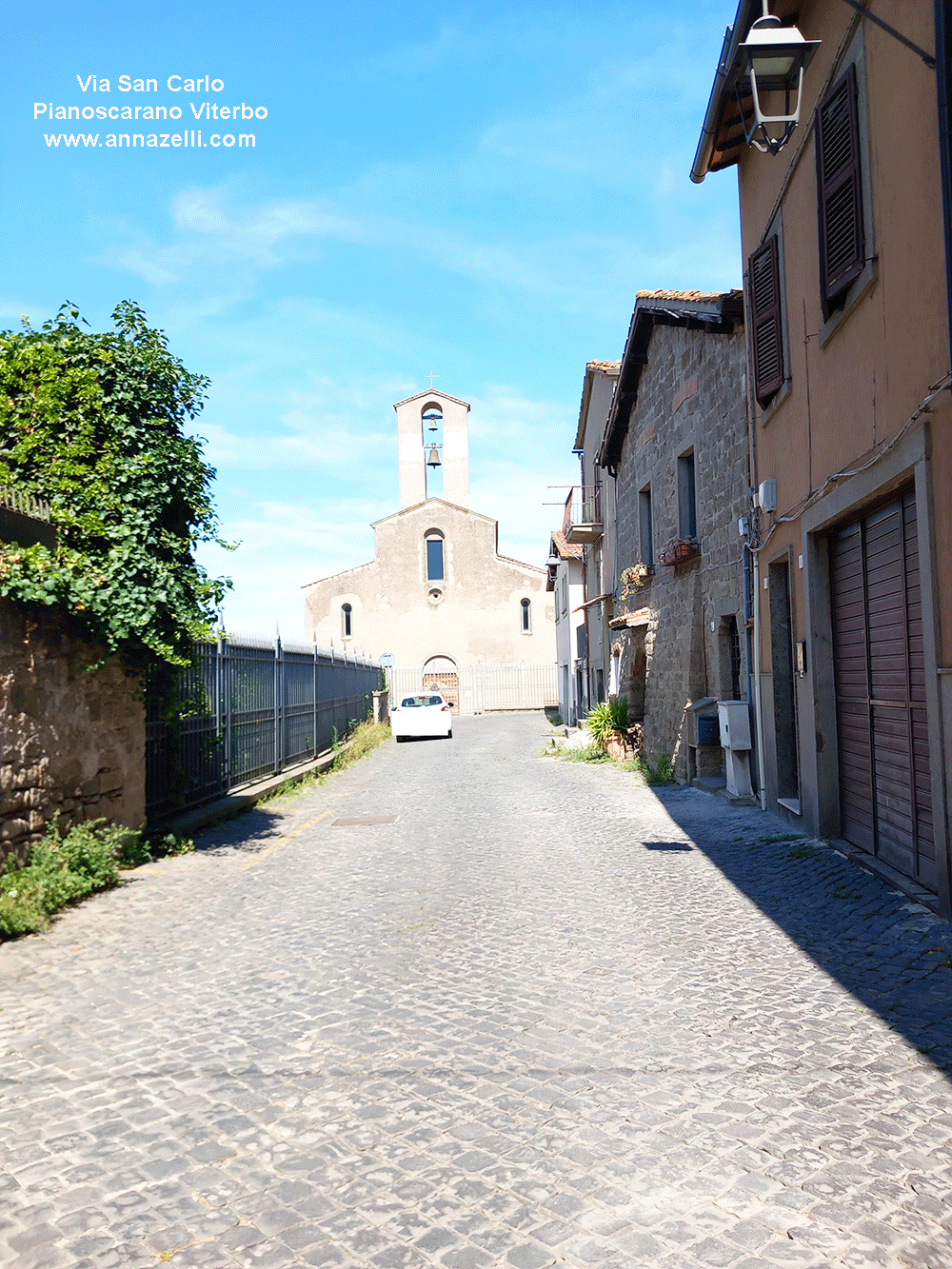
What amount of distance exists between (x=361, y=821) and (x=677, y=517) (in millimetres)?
6585

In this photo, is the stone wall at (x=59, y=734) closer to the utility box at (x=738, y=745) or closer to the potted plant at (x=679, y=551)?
the utility box at (x=738, y=745)

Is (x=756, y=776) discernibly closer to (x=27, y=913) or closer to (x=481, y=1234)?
(x=27, y=913)

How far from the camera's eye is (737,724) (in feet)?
35.1

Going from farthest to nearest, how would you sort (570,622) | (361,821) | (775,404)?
(570,622) < (361,821) < (775,404)

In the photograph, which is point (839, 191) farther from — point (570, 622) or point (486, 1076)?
point (570, 622)

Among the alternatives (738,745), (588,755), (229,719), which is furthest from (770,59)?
(588,755)

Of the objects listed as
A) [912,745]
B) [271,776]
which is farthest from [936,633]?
[271,776]

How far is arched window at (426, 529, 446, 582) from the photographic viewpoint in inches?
1716

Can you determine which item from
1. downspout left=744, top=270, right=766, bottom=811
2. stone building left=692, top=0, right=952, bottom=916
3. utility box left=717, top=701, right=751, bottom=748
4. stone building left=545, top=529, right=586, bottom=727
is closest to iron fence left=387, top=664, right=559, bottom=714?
stone building left=545, top=529, right=586, bottom=727

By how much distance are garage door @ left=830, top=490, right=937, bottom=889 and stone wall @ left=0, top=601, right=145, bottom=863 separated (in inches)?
235

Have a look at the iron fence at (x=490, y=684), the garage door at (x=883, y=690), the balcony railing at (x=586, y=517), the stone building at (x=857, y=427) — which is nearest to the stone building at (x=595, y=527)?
the balcony railing at (x=586, y=517)

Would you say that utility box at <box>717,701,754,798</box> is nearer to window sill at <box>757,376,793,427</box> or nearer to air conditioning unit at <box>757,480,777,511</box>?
air conditioning unit at <box>757,480,777,511</box>

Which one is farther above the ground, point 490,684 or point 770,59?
point 770,59

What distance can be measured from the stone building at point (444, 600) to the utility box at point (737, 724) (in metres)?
32.2
